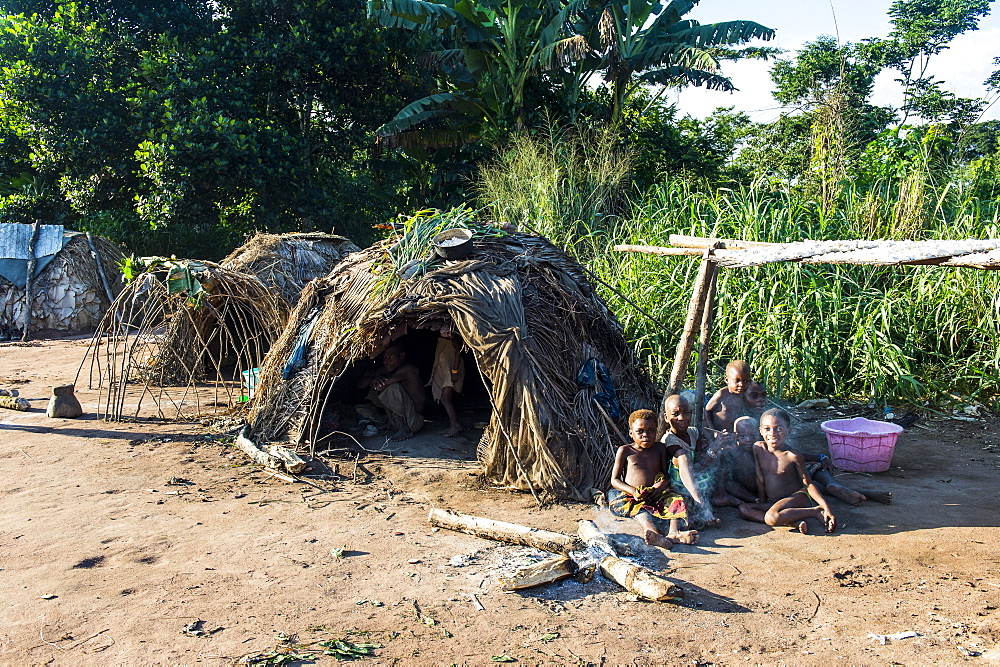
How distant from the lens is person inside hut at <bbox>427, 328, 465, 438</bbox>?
6191 millimetres

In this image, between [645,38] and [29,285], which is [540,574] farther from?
[29,285]

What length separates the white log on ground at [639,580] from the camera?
3.30 m

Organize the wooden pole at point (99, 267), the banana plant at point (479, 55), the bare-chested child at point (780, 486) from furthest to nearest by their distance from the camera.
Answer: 1. the wooden pole at point (99, 267)
2. the banana plant at point (479, 55)
3. the bare-chested child at point (780, 486)

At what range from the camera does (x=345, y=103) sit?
15211mm

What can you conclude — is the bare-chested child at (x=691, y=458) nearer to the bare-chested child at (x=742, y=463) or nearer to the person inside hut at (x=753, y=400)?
the bare-chested child at (x=742, y=463)

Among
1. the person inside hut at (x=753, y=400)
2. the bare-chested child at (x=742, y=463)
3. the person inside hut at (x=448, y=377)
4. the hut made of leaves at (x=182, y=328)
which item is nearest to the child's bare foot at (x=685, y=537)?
the bare-chested child at (x=742, y=463)

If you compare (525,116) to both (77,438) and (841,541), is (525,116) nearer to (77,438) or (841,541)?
(77,438)

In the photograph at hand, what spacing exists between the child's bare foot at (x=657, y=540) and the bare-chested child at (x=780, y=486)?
0.64 meters

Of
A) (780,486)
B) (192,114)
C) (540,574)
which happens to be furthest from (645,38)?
(540,574)

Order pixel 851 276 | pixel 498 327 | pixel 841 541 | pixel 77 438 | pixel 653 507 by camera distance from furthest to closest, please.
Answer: pixel 851 276 < pixel 77 438 < pixel 498 327 < pixel 653 507 < pixel 841 541

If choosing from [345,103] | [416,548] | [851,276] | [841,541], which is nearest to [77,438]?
[416,548]

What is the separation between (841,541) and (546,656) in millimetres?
1953

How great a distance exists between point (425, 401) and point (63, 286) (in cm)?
973

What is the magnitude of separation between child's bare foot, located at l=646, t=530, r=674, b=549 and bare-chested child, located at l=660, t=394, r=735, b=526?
331 mm
